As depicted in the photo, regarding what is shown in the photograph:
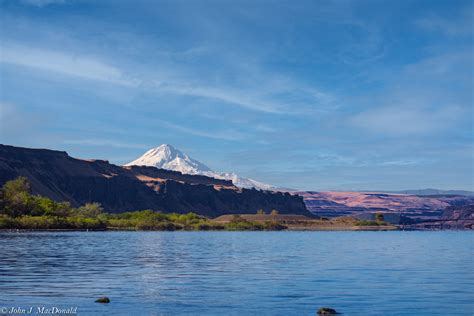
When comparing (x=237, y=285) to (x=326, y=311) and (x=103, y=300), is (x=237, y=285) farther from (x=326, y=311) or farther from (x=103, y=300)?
(x=326, y=311)

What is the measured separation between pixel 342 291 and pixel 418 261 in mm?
37214

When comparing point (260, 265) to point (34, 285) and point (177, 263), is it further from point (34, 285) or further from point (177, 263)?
point (34, 285)

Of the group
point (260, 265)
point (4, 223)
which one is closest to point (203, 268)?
point (260, 265)

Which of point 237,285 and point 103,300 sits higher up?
point 237,285

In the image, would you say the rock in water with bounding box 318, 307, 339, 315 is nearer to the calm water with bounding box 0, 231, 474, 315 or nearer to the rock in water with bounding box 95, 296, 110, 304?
the calm water with bounding box 0, 231, 474, 315

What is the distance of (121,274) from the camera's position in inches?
2375

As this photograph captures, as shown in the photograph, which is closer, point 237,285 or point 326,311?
point 326,311

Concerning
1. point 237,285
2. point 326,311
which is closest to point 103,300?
point 326,311

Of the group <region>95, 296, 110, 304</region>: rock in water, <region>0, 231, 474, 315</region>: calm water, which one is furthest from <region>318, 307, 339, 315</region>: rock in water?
<region>95, 296, 110, 304</region>: rock in water

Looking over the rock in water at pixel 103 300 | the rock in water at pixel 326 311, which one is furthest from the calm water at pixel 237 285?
the rock in water at pixel 326 311

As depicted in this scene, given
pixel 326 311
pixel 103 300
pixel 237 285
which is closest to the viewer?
pixel 326 311

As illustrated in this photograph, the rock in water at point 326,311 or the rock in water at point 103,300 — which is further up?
the rock in water at point 326,311

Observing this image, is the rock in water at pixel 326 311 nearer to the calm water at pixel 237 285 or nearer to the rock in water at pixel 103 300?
the calm water at pixel 237 285

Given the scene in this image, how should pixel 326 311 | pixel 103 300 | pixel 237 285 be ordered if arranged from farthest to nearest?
pixel 237 285
pixel 103 300
pixel 326 311
